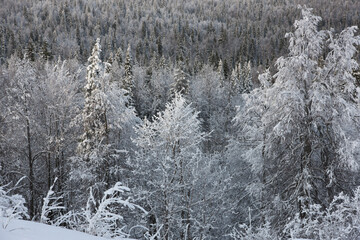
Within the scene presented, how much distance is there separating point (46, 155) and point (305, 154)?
49.0ft

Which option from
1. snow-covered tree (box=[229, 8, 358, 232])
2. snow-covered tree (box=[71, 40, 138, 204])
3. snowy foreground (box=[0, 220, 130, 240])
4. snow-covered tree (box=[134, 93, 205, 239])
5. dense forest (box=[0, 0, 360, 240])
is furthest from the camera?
snow-covered tree (box=[71, 40, 138, 204])

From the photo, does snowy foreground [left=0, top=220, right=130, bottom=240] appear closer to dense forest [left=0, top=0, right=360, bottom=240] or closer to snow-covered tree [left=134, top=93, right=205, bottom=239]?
dense forest [left=0, top=0, right=360, bottom=240]

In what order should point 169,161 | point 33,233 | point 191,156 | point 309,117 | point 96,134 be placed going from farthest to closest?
point 191,156 < point 96,134 < point 169,161 < point 309,117 < point 33,233

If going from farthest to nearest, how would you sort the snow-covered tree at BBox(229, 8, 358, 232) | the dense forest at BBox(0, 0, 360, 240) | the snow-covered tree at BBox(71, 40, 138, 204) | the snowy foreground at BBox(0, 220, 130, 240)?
the snow-covered tree at BBox(71, 40, 138, 204)
the snow-covered tree at BBox(229, 8, 358, 232)
the dense forest at BBox(0, 0, 360, 240)
the snowy foreground at BBox(0, 220, 130, 240)

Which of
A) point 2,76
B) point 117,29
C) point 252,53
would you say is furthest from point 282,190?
point 117,29

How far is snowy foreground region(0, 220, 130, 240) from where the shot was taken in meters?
2.48

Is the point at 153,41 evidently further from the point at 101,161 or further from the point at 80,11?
the point at 101,161

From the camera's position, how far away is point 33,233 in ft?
8.63

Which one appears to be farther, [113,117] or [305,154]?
[113,117]

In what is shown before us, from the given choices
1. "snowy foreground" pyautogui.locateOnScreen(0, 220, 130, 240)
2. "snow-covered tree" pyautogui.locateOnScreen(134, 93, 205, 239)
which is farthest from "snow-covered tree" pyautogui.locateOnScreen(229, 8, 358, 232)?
"snowy foreground" pyautogui.locateOnScreen(0, 220, 130, 240)

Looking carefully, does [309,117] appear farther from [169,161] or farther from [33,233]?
[33,233]

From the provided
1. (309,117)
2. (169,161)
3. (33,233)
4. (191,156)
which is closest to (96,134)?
(169,161)

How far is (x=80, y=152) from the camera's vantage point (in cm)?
1516

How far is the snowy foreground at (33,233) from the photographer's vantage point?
248 centimetres
